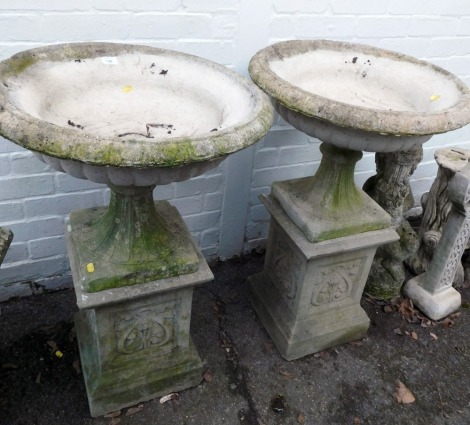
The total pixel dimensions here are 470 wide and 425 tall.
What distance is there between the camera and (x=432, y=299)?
2.76 m

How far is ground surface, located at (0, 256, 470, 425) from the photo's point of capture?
2.12 metres

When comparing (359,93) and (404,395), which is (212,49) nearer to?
(359,93)

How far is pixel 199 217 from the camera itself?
9.05ft

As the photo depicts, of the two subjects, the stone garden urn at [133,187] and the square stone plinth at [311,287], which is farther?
the square stone plinth at [311,287]

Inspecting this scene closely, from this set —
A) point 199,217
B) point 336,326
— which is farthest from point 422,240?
point 199,217

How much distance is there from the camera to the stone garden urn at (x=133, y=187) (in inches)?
62.9

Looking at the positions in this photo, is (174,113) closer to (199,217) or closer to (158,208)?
(158,208)

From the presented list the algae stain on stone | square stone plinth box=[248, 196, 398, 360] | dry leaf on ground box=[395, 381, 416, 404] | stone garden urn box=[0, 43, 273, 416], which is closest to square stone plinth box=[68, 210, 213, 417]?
stone garden urn box=[0, 43, 273, 416]

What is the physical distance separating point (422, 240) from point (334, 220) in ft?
3.21

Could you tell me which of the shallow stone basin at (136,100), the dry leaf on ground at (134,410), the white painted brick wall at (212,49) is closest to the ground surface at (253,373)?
the dry leaf on ground at (134,410)

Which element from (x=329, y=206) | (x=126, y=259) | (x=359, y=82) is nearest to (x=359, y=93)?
(x=359, y=82)

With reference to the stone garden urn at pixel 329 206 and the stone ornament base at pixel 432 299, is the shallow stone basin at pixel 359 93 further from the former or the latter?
the stone ornament base at pixel 432 299

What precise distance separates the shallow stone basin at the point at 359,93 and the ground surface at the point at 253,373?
3.95ft

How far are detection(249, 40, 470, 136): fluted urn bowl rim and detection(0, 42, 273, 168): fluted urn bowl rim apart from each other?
0.41 feet
